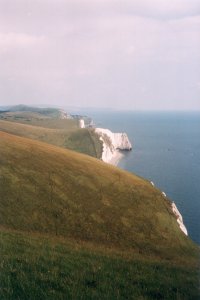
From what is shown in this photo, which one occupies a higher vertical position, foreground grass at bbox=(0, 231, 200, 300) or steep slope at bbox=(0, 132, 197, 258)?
foreground grass at bbox=(0, 231, 200, 300)

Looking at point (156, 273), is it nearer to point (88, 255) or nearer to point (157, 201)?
point (88, 255)

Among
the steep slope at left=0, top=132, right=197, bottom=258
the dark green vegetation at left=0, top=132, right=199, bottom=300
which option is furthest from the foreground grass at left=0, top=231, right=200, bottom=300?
the steep slope at left=0, top=132, right=197, bottom=258

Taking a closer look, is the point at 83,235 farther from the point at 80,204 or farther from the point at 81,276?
the point at 81,276

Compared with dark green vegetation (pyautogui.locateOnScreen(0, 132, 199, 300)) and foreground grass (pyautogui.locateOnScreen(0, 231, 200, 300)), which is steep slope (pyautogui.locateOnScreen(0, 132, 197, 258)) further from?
foreground grass (pyautogui.locateOnScreen(0, 231, 200, 300))

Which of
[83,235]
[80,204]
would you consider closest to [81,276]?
[83,235]

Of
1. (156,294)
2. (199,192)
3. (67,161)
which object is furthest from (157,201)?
(199,192)

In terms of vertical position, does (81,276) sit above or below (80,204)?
above
